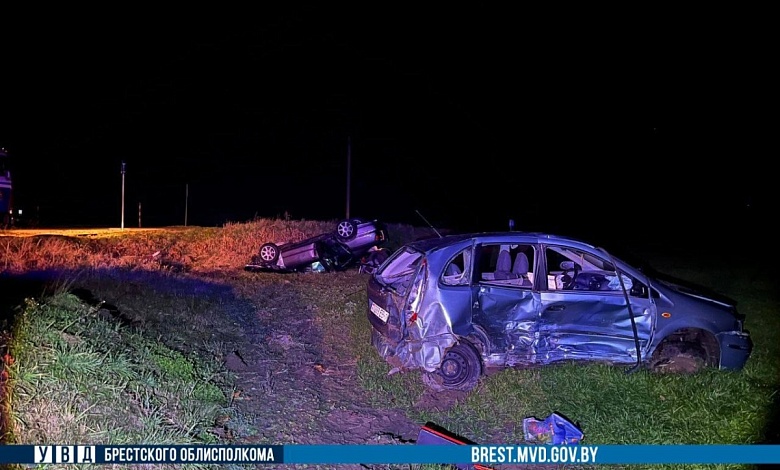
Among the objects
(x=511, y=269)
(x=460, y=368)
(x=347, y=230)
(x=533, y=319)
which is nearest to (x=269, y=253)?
(x=347, y=230)

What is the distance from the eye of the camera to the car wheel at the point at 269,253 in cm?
1319

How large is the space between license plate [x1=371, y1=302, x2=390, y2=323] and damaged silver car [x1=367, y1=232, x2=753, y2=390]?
0.02m

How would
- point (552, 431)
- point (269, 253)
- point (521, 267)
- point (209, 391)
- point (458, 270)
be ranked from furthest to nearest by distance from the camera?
1. point (269, 253)
2. point (521, 267)
3. point (458, 270)
4. point (209, 391)
5. point (552, 431)

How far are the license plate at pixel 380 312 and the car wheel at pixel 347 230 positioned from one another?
6548mm

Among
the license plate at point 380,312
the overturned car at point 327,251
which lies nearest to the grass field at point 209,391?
the license plate at point 380,312

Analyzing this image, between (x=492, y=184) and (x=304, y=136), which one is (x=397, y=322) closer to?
(x=492, y=184)

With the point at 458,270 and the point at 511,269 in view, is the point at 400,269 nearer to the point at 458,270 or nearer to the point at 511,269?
the point at 458,270

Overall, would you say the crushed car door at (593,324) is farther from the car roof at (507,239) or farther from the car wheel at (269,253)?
the car wheel at (269,253)

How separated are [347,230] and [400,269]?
6571 millimetres

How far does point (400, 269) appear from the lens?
6559 millimetres

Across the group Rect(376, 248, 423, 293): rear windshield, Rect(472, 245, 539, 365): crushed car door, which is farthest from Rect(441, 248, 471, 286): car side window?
Rect(376, 248, 423, 293): rear windshield

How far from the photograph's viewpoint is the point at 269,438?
4.91 metres

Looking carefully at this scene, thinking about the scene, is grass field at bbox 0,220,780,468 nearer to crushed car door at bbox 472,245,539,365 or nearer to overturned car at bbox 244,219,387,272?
crushed car door at bbox 472,245,539,365

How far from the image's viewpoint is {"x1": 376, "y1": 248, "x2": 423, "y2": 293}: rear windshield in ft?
20.8
